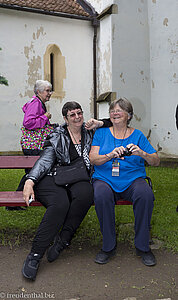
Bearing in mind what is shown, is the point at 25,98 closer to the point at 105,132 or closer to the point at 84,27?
the point at 84,27

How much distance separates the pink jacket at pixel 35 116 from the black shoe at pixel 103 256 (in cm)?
225

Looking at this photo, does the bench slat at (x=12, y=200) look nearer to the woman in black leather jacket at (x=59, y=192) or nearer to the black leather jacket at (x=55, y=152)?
the woman in black leather jacket at (x=59, y=192)

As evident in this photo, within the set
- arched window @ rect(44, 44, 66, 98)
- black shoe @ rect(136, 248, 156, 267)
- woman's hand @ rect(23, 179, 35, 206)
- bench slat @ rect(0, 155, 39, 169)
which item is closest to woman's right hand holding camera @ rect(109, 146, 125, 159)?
woman's hand @ rect(23, 179, 35, 206)

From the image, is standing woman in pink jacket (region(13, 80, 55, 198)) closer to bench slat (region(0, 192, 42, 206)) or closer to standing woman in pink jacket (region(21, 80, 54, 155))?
standing woman in pink jacket (region(21, 80, 54, 155))

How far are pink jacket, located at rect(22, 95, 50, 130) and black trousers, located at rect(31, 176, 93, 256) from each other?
1.63 metres

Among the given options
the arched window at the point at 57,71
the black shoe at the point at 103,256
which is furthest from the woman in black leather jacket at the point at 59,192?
the arched window at the point at 57,71

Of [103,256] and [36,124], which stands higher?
[36,124]

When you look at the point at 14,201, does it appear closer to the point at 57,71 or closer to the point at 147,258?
the point at 147,258

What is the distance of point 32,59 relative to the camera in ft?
49.4

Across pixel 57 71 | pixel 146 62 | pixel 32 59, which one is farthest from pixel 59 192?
pixel 57 71

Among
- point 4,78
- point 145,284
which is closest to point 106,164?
point 145,284

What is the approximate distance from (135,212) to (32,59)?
12.7m

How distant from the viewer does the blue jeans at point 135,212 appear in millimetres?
3363

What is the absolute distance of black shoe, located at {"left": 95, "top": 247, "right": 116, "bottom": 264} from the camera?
3.45 metres
